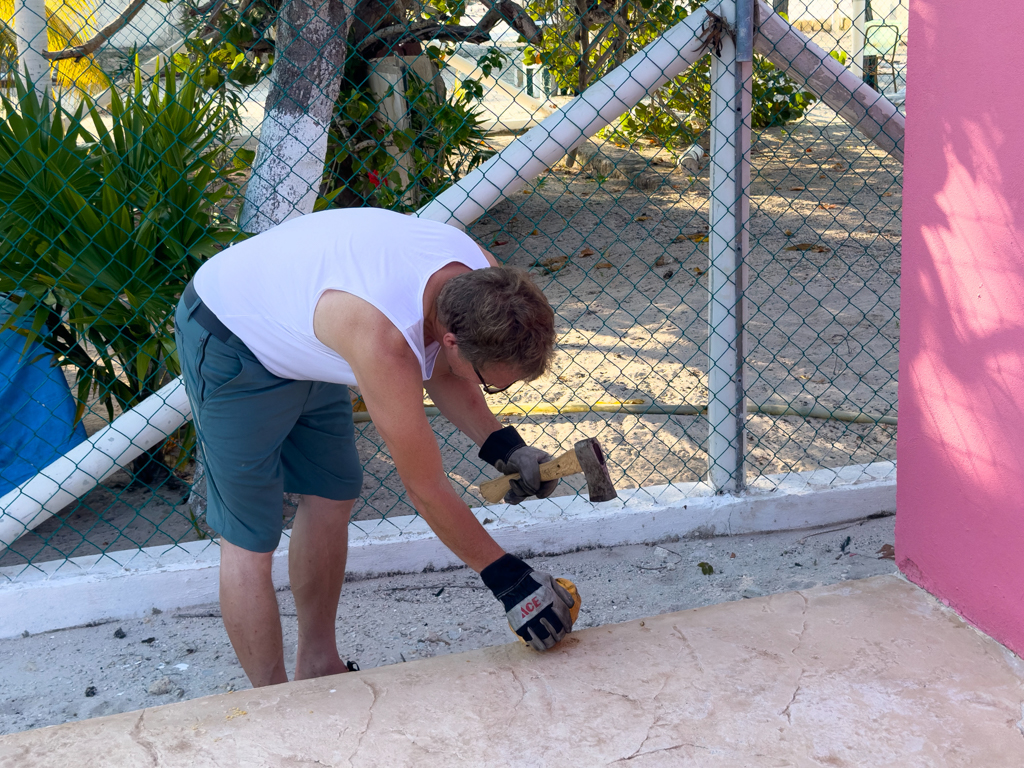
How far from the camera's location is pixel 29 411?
3.20 metres

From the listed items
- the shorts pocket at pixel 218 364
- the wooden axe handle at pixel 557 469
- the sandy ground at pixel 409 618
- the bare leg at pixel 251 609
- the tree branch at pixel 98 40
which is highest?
the tree branch at pixel 98 40

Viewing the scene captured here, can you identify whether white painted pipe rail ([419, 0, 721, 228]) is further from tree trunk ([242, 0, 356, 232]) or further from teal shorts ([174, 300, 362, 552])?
teal shorts ([174, 300, 362, 552])

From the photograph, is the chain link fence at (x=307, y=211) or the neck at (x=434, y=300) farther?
the chain link fence at (x=307, y=211)

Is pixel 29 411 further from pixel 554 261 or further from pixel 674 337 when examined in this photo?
pixel 554 261

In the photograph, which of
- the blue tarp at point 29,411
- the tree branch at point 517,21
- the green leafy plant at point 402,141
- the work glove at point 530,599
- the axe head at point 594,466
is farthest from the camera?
the green leafy plant at point 402,141

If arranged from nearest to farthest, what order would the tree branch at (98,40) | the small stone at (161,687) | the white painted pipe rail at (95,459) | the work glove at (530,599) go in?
the work glove at (530,599) → the small stone at (161,687) → the white painted pipe rail at (95,459) → the tree branch at (98,40)

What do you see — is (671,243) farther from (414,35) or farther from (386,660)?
(386,660)

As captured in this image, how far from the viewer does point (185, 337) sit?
201cm

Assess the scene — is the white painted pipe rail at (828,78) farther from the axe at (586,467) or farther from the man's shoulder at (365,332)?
the man's shoulder at (365,332)

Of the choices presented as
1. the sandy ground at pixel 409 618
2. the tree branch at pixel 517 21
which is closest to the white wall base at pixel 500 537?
the sandy ground at pixel 409 618

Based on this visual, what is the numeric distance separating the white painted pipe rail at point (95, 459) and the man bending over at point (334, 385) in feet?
2.07

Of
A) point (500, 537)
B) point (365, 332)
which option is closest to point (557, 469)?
point (365, 332)

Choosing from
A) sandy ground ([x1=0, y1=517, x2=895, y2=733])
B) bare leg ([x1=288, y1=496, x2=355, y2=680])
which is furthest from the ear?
sandy ground ([x1=0, y1=517, x2=895, y2=733])

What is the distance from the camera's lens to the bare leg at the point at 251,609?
207 cm
